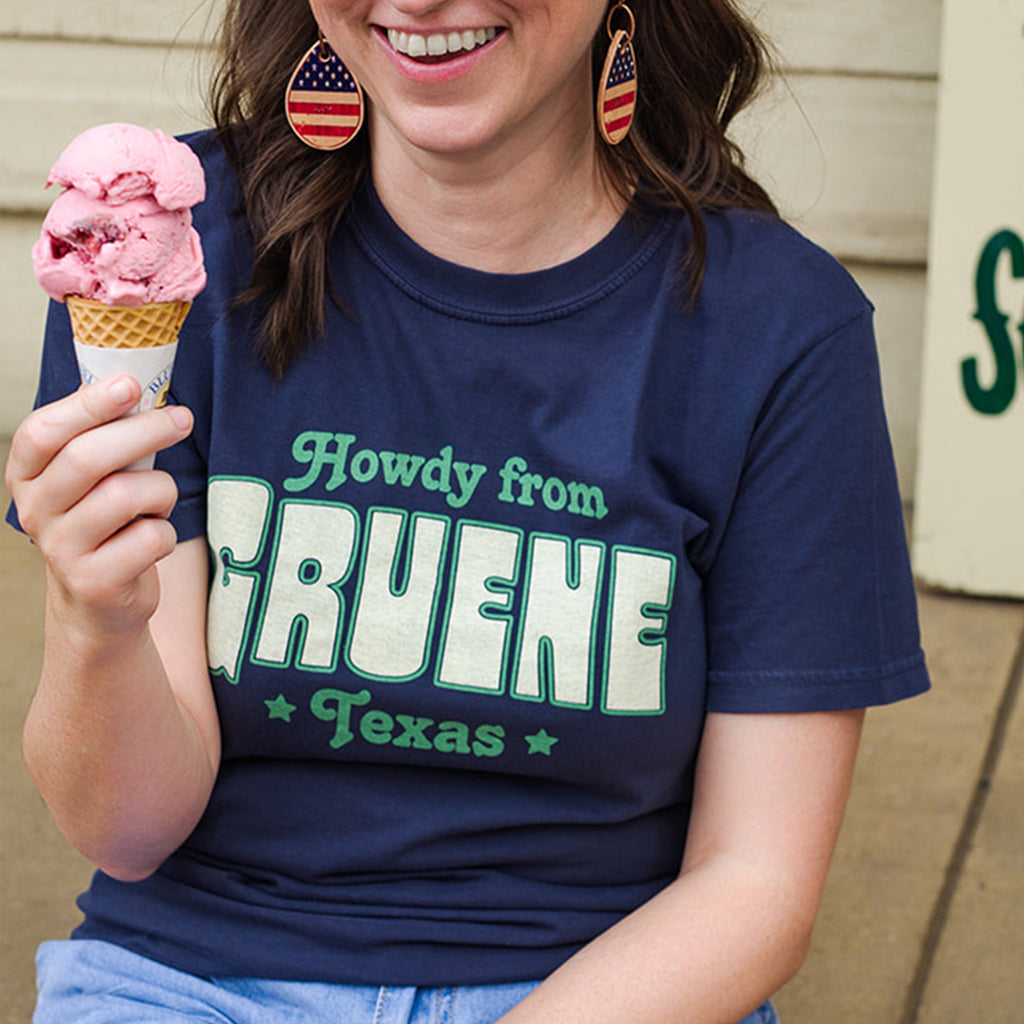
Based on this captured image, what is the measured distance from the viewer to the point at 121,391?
1154 mm

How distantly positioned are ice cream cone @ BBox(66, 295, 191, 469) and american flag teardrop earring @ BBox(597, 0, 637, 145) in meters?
0.55

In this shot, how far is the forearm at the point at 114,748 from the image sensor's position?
1316 millimetres

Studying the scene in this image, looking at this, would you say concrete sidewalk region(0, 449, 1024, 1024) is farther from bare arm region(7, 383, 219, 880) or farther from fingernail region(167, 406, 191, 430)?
fingernail region(167, 406, 191, 430)

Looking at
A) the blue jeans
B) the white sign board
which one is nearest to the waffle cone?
the blue jeans

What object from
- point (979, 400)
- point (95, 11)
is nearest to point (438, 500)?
point (979, 400)

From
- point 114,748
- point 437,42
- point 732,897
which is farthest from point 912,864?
point 437,42

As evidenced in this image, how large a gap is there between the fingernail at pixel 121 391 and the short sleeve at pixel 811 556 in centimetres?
66

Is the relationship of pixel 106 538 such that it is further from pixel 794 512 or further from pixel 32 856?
pixel 32 856

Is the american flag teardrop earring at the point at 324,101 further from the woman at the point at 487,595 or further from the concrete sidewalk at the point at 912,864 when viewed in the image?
the concrete sidewalk at the point at 912,864

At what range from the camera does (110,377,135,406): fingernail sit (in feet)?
3.78

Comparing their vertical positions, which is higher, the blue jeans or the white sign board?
the blue jeans

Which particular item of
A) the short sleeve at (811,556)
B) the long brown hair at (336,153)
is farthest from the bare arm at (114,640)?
the short sleeve at (811,556)

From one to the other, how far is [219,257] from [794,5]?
2920 millimetres

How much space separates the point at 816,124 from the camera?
13.6 feet
